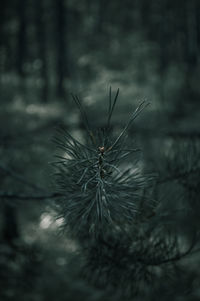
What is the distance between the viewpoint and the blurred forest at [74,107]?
5.03 feet

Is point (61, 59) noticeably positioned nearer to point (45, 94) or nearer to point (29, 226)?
point (45, 94)

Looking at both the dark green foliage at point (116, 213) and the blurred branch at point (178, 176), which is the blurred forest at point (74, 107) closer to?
the blurred branch at point (178, 176)

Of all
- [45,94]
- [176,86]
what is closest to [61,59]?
[45,94]

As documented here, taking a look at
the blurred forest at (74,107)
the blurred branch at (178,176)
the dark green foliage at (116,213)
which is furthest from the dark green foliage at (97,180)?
the blurred branch at (178,176)

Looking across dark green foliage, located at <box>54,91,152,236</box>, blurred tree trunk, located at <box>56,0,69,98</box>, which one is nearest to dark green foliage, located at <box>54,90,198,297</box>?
dark green foliage, located at <box>54,91,152,236</box>

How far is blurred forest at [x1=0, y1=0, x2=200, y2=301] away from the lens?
60.4 inches

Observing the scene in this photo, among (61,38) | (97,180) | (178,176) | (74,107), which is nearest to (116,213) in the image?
(97,180)

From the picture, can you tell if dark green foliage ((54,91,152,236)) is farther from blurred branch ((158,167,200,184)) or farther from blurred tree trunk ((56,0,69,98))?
blurred tree trunk ((56,0,69,98))

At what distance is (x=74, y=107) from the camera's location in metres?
6.70

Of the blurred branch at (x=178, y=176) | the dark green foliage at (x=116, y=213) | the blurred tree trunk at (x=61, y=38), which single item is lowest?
the dark green foliage at (x=116, y=213)

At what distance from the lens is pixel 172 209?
4.11 ft

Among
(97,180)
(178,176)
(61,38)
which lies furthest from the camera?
(61,38)

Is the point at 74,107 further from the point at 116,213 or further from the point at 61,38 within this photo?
the point at 116,213

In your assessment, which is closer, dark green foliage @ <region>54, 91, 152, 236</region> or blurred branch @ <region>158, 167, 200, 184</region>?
dark green foliage @ <region>54, 91, 152, 236</region>
